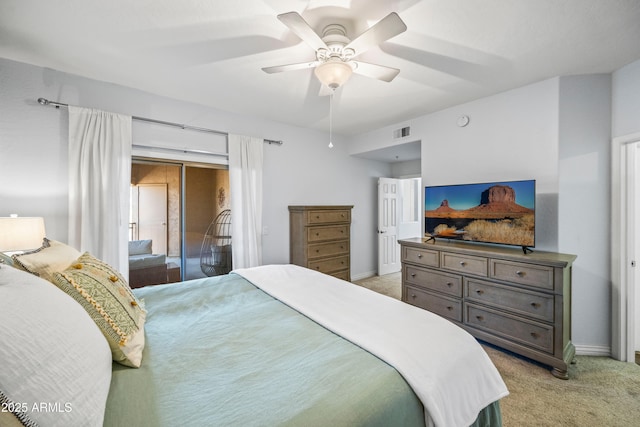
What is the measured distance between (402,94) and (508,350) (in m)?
2.79

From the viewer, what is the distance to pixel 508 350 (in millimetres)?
2527

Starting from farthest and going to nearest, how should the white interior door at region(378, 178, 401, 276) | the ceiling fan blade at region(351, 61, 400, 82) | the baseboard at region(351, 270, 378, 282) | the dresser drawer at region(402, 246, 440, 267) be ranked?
the white interior door at region(378, 178, 401, 276) < the baseboard at region(351, 270, 378, 282) < the dresser drawer at region(402, 246, 440, 267) < the ceiling fan blade at region(351, 61, 400, 82)

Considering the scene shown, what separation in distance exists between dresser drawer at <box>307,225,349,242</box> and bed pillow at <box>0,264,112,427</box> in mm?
3017

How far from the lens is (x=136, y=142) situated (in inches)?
114

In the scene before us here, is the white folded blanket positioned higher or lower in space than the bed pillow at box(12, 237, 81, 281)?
lower

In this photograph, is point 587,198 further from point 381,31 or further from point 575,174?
point 381,31

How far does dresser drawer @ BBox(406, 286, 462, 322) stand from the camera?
9.30ft

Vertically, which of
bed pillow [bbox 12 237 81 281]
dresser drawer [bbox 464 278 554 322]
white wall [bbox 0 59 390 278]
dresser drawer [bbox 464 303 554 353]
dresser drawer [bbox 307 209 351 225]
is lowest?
dresser drawer [bbox 464 303 554 353]

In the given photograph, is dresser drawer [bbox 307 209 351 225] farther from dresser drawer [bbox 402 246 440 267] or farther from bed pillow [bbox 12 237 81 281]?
bed pillow [bbox 12 237 81 281]

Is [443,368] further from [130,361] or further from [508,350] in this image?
[508,350]

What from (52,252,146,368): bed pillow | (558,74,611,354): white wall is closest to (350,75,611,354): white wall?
(558,74,611,354): white wall

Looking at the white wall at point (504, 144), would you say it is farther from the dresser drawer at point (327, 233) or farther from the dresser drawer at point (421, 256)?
the dresser drawer at point (327, 233)

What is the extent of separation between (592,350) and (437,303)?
4.45ft

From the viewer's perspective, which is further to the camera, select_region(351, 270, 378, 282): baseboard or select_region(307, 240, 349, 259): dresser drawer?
select_region(351, 270, 378, 282): baseboard
